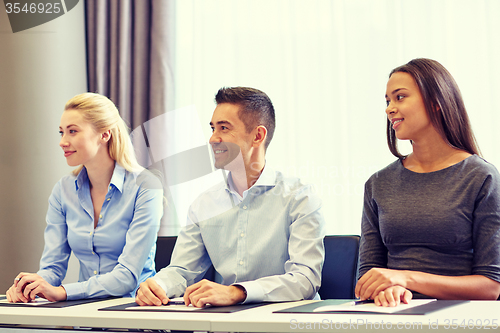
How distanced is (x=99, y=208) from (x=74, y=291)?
387 mm

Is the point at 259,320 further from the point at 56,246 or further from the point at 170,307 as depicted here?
the point at 56,246

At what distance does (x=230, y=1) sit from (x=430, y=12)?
980 mm

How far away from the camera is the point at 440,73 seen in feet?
4.20

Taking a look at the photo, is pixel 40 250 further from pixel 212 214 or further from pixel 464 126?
pixel 464 126

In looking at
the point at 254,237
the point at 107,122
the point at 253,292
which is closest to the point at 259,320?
the point at 253,292

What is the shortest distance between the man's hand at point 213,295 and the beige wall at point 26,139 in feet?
4.89

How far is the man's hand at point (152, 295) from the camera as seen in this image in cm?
105

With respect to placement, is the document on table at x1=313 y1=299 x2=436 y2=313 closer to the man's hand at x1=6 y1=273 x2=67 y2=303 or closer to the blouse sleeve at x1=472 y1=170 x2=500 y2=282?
the blouse sleeve at x1=472 y1=170 x2=500 y2=282

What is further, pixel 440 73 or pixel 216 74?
pixel 216 74

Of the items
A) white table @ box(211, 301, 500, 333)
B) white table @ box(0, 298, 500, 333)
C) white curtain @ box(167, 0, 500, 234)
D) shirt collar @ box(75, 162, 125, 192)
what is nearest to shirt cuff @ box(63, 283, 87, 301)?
white table @ box(0, 298, 500, 333)

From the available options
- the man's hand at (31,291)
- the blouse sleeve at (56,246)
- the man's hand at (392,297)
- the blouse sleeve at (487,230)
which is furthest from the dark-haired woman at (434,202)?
the blouse sleeve at (56,246)

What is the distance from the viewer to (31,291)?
1205 mm

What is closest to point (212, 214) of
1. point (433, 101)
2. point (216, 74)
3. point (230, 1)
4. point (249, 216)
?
point (249, 216)

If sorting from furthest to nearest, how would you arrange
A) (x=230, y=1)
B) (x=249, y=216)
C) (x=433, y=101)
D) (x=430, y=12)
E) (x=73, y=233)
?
(x=230, y=1), (x=430, y=12), (x=73, y=233), (x=249, y=216), (x=433, y=101)
